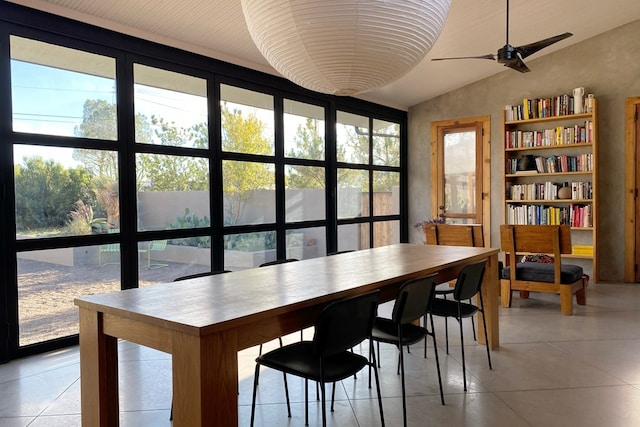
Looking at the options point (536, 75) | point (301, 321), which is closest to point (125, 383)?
point (301, 321)

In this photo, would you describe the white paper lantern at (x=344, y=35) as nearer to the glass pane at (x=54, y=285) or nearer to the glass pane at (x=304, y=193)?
the glass pane at (x=54, y=285)

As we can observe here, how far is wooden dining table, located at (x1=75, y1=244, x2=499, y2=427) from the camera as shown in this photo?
5.26ft

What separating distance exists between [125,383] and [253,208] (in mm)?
2633

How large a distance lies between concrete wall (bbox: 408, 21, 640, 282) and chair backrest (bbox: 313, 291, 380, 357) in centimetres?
530

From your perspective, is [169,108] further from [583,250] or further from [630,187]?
[630,187]

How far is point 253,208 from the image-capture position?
534cm

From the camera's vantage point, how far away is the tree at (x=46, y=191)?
3.54 meters

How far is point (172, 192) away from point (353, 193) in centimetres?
318

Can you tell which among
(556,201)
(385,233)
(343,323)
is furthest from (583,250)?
(343,323)

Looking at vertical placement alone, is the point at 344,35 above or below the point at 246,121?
below

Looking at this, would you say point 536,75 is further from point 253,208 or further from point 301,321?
point 301,321

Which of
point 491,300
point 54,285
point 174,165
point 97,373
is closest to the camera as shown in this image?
point 97,373

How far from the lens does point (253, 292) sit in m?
2.15

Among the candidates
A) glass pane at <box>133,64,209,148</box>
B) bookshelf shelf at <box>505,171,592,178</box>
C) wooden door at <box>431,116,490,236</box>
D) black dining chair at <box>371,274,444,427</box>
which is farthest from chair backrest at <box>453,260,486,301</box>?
wooden door at <box>431,116,490,236</box>
